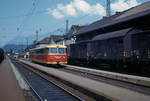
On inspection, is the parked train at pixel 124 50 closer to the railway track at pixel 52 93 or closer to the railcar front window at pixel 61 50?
Answer: the railcar front window at pixel 61 50

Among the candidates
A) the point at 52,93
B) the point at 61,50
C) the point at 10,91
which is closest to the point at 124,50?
the point at 52,93

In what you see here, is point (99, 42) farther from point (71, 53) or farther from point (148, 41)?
point (71, 53)

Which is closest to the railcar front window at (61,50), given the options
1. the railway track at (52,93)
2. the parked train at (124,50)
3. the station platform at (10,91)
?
the parked train at (124,50)

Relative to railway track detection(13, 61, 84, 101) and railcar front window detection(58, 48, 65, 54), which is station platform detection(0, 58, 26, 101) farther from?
railcar front window detection(58, 48, 65, 54)

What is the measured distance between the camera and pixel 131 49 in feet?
58.6

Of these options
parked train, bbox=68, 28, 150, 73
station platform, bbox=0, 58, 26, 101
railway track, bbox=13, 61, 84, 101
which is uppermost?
parked train, bbox=68, 28, 150, 73

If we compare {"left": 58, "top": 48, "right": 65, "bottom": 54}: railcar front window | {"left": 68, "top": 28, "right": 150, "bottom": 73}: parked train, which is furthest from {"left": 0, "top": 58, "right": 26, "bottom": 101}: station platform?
{"left": 58, "top": 48, "right": 65, "bottom": 54}: railcar front window

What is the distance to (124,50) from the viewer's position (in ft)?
61.1

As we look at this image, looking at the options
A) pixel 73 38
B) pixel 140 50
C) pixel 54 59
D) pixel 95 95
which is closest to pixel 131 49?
pixel 140 50

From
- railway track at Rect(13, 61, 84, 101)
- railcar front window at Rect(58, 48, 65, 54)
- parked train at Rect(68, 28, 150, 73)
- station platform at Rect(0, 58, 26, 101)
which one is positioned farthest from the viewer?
railcar front window at Rect(58, 48, 65, 54)

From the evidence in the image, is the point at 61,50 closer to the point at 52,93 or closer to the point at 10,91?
the point at 10,91

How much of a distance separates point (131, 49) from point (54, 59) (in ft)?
38.6

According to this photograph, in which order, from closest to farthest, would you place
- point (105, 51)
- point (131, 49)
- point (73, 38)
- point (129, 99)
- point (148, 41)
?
1. point (129, 99)
2. point (148, 41)
3. point (131, 49)
4. point (105, 51)
5. point (73, 38)

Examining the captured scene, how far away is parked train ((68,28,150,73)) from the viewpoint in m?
16.5
